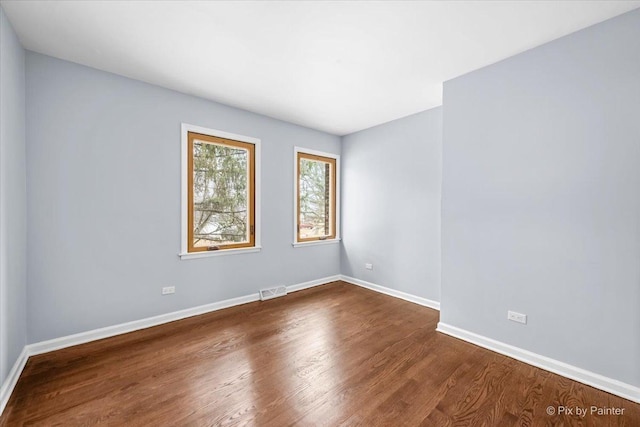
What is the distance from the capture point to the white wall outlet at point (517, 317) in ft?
7.61

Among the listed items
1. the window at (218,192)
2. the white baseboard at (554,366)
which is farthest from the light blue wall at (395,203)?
the window at (218,192)

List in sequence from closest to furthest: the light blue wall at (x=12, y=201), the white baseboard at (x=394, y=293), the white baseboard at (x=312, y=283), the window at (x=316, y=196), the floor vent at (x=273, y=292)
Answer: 1. the light blue wall at (x=12, y=201)
2. the white baseboard at (x=394, y=293)
3. the floor vent at (x=273, y=292)
4. the white baseboard at (x=312, y=283)
5. the window at (x=316, y=196)

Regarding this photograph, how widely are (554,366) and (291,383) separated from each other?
2.12 meters

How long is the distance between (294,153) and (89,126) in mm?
2452

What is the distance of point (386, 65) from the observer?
8.39 ft

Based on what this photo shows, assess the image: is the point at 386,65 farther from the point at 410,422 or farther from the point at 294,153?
the point at 410,422

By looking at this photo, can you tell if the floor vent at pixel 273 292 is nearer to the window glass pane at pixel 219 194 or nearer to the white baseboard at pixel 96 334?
the white baseboard at pixel 96 334

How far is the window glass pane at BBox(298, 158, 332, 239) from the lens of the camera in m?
4.44

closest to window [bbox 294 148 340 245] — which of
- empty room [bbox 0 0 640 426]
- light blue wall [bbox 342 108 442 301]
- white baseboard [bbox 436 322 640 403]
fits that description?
light blue wall [bbox 342 108 442 301]

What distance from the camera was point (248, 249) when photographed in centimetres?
369

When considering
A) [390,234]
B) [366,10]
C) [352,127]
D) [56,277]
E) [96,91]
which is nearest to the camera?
[366,10]

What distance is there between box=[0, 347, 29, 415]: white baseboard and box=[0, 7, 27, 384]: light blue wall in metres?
0.05

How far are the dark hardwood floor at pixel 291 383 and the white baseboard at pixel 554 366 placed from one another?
0.08m

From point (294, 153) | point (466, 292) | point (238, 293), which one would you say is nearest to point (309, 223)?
point (294, 153)
